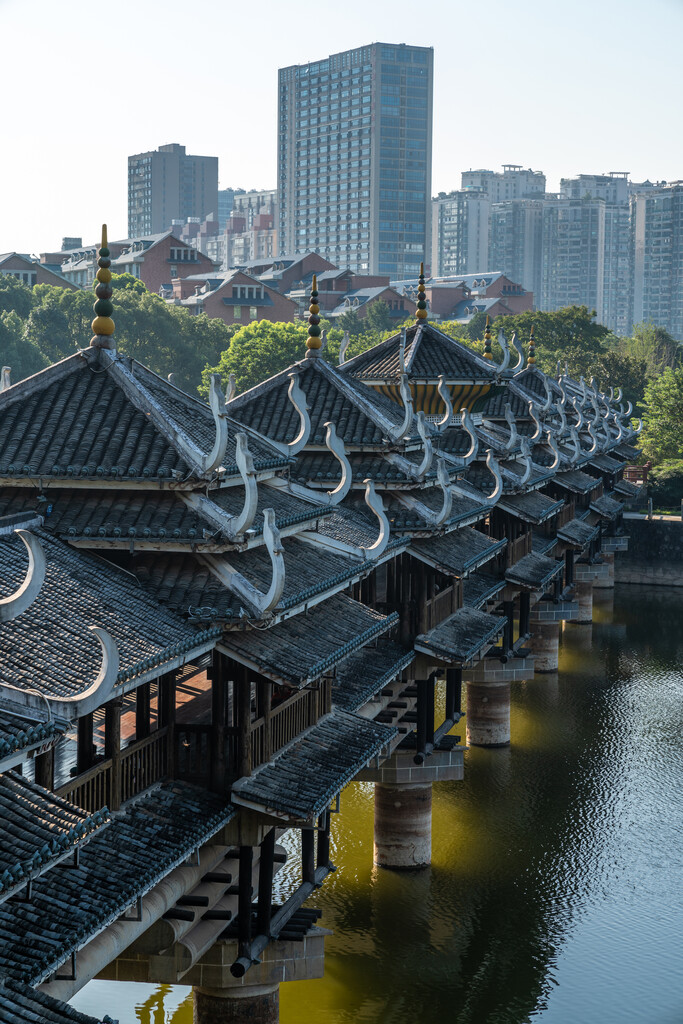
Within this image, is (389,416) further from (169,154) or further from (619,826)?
(169,154)

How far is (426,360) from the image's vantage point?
2925 cm

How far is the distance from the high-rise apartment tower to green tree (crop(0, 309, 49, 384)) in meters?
126

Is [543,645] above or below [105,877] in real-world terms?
below

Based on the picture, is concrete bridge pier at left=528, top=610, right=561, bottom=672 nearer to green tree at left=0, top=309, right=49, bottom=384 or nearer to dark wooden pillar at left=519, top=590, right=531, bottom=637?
dark wooden pillar at left=519, top=590, right=531, bottom=637

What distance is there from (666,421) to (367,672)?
175 feet

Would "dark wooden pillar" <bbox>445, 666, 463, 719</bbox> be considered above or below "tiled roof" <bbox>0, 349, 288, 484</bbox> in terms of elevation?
below

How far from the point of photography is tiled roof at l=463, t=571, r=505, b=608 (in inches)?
1059

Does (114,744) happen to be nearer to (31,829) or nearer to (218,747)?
(218,747)

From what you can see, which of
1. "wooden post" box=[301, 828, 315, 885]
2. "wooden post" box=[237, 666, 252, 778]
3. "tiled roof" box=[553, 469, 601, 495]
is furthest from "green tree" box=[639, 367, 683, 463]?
"wooden post" box=[237, 666, 252, 778]

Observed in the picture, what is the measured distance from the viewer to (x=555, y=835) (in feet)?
87.5

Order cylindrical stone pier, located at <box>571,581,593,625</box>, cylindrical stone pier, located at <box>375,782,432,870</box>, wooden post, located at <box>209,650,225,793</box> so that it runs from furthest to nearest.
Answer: cylindrical stone pier, located at <box>571,581,593,625</box>
cylindrical stone pier, located at <box>375,782,432,870</box>
wooden post, located at <box>209,650,225,793</box>

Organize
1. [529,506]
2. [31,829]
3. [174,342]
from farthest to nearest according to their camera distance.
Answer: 1. [174,342]
2. [529,506]
3. [31,829]

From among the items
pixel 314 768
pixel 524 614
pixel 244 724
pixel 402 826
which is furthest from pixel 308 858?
pixel 524 614

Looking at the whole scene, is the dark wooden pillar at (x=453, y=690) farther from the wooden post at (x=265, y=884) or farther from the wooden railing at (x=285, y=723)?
the wooden post at (x=265, y=884)
